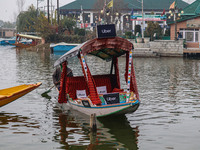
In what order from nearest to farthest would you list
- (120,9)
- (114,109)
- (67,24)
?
(114,109) → (67,24) → (120,9)

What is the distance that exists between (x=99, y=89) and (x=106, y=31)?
3.42 metres

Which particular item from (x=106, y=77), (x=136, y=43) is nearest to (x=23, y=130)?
(x=106, y=77)

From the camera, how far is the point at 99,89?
15750 millimetres

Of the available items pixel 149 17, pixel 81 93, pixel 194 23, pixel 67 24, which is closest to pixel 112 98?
pixel 81 93

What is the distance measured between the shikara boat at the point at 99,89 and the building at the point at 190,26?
3604cm

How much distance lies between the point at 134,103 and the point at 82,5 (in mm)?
79555

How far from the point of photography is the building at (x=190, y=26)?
50.5m

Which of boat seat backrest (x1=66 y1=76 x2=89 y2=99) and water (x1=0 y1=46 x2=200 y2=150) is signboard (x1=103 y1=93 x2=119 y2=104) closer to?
water (x1=0 y1=46 x2=200 y2=150)

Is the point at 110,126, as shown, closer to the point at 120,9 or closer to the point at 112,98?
the point at 112,98

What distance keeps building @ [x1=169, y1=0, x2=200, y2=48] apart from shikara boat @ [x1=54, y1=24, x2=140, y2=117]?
36042 millimetres

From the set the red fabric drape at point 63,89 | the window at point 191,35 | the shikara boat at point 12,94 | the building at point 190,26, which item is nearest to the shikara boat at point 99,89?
the red fabric drape at point 63,89

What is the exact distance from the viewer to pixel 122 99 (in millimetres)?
13688

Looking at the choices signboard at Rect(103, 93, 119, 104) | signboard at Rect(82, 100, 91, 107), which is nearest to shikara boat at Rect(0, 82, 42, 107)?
signboard at Rect(82, 100, 91, 107)

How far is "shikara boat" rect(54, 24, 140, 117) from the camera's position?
12805 mm
